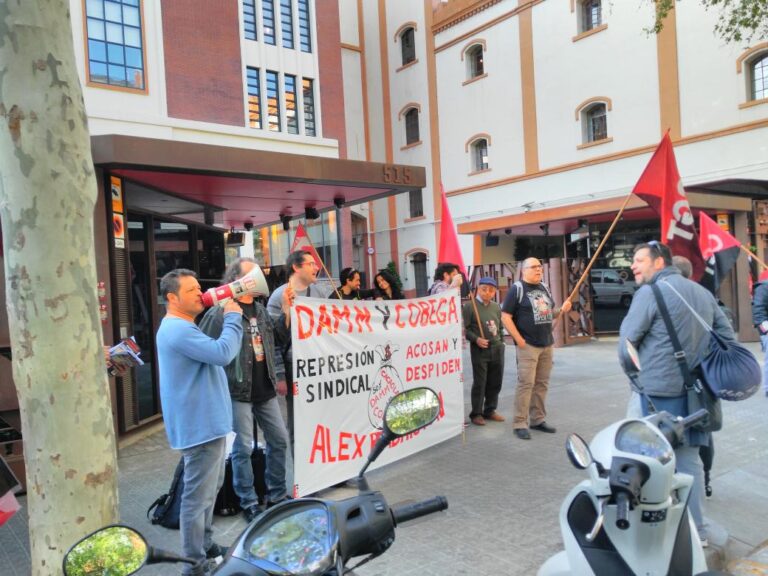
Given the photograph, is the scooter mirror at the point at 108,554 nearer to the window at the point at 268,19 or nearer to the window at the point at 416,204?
the window at the point at 268,19

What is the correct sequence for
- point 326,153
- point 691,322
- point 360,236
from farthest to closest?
point 360,236
point 326,153
point 691,322

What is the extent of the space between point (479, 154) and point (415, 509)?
26.3 metres

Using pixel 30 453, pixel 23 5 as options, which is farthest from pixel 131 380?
pixel 23 5

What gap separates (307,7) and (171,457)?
24928mm

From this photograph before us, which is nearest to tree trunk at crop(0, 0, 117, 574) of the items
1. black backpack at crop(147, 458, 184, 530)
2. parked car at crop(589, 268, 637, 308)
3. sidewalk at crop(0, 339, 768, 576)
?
sidewalk at crop(0, 339, 768, 576)

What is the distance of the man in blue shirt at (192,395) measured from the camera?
344cm

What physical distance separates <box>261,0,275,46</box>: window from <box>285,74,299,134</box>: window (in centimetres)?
163

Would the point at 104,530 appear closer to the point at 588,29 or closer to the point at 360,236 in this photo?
the point at 588,29

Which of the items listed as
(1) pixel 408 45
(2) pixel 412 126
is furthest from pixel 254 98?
(1) pixel 408 45

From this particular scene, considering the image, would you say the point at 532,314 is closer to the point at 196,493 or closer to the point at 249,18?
the point at 196,493

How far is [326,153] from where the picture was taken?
26234 mm

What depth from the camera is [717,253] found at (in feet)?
24.0

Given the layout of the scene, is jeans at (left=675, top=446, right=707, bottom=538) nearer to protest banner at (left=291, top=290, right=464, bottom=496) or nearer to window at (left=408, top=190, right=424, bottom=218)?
protest banner at (left=291, top=290, right=464, bottom=496)

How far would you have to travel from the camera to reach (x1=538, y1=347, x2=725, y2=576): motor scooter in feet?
6.73
